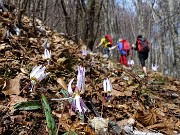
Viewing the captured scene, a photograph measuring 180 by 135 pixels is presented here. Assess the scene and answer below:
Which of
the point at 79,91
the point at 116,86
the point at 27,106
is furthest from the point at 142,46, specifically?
the point at 79,91

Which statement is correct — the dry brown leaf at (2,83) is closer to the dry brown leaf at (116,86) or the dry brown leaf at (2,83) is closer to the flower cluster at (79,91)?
the flower cluster at (79,91)

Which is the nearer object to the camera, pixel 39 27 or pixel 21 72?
pixel 21 72

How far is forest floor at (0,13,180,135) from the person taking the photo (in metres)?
1.98

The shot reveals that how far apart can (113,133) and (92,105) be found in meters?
0.40

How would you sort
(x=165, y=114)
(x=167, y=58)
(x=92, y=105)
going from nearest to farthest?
1. (x=92, y=105)
2. (x=165, y=114)
3. (x=167, y=58)

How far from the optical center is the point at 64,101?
2320mm

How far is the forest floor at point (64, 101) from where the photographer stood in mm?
1981

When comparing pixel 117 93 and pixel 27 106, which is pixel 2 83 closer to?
pixel 27 106

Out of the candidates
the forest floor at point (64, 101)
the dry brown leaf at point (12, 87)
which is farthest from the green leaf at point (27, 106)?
the dry brown leaf at point (12, 87)

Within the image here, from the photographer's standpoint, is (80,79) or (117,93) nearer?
(80,79)

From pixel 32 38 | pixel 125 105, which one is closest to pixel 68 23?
pixel 32 38

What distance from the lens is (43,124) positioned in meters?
1.96

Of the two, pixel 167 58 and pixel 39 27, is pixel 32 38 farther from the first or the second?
pixel 167 58

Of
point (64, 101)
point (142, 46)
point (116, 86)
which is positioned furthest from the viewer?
point (142, 46)
